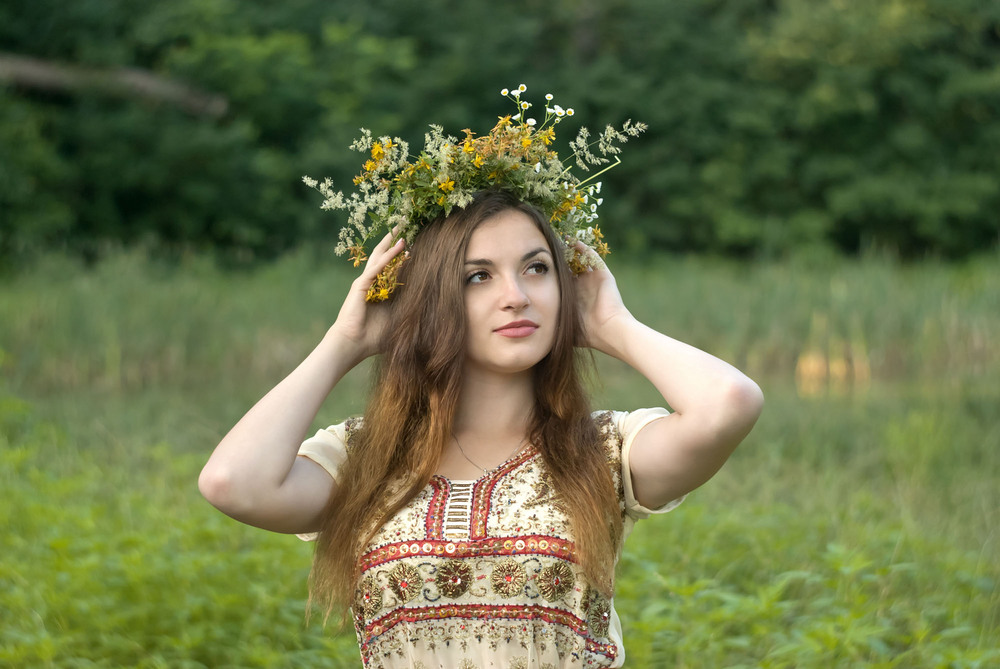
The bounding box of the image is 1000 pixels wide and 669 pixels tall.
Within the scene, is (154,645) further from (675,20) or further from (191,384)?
(675,20)

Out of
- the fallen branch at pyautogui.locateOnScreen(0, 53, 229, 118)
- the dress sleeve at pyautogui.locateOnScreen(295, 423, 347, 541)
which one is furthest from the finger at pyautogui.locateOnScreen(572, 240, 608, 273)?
the fallen branch at pyautogui.locateOnScreen(0, 53, 229, 118)

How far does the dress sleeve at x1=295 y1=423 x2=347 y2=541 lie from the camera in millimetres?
2129

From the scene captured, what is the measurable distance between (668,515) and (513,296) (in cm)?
329

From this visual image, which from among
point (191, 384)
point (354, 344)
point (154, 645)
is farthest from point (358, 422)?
point (191, 384)

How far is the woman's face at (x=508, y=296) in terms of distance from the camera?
2051mm

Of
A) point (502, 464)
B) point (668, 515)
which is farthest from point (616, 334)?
point (668, 515)

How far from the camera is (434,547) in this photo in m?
1.97

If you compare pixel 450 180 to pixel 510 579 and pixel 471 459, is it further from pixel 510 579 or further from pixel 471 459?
pixel 510 579

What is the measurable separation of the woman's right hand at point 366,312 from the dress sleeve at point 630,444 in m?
0.51

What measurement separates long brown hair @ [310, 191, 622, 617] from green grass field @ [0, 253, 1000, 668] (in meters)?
0.41

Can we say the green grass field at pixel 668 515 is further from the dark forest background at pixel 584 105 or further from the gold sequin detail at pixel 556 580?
the dark forest background at pixel 584 105

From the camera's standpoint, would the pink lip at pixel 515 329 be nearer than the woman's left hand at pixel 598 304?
Yes

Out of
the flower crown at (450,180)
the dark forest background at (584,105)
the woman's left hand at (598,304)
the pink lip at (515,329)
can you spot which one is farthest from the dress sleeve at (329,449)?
the dark forest background at (584,105)

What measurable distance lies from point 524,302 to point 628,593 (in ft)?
7.15
